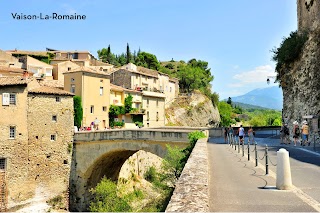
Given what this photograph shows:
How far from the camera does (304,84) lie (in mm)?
26344

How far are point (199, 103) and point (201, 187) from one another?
68.7 m

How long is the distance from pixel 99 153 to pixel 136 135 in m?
5.12

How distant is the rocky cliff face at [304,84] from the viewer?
2461cm

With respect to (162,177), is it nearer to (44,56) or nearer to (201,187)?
(201,187)

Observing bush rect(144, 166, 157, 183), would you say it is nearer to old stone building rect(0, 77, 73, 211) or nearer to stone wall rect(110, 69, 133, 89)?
old stone building rect(0, 77, 73, 211)

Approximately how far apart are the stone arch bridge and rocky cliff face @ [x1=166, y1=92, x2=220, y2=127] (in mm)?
30951

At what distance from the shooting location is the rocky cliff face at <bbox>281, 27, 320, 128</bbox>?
24609mm

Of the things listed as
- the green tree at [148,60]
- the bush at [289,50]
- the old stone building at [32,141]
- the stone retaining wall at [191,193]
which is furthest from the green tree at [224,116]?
the stone retaining wall at [191,193]

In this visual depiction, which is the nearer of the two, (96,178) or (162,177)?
(162,177)

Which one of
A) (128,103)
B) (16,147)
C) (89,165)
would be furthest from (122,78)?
(16,147)

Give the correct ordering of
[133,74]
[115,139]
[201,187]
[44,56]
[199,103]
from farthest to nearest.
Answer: [199,103] → [44,56] → [133,74] → [115,139] → [201,187]

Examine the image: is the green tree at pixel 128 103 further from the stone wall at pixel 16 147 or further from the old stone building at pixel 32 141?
the stone wall at pixel 16 147

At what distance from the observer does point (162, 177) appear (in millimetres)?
17047

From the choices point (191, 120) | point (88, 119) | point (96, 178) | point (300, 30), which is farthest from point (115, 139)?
point (191, 120)
